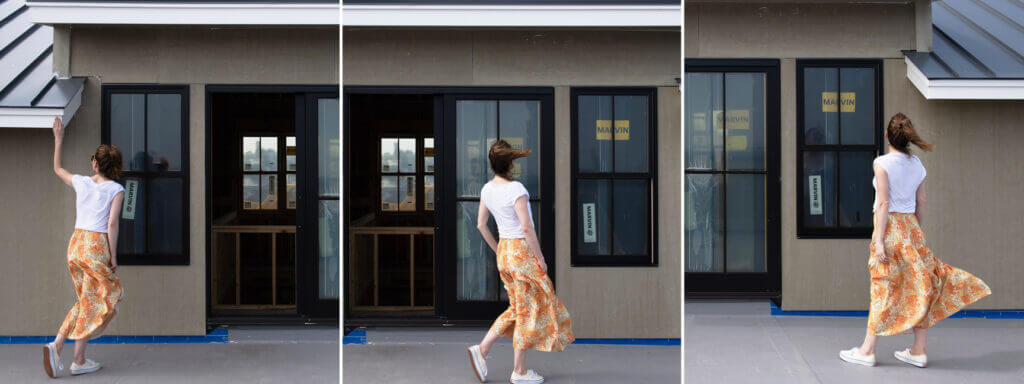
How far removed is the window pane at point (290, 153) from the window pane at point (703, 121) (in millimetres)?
2397

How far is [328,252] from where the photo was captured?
386 cm

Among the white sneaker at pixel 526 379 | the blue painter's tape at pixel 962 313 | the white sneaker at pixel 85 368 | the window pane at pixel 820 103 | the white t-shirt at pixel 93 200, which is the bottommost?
the white sneaker at pixel 526 379

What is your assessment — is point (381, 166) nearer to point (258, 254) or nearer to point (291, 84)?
point (258, 254)

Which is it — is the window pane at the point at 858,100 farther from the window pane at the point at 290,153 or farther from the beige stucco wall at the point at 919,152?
the window pane at the point at 290,153

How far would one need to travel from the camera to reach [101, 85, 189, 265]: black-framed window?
3635 mm

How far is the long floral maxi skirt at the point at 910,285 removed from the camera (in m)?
3.18

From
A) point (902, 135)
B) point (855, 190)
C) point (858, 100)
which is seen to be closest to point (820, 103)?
point (858, 100)

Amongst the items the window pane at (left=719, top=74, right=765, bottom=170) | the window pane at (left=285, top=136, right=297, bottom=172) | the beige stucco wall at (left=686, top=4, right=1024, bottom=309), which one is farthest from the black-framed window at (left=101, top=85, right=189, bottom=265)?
the window pane at (left=719, top=74, right=765, bottom=170)

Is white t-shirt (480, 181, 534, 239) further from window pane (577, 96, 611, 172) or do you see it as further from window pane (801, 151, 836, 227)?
window pane (801, 151, 836, 227)

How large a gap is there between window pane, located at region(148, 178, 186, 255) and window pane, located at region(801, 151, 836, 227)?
10.5 ft

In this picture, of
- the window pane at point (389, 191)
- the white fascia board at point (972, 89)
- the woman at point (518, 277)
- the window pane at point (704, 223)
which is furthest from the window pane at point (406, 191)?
the white fascia board at point (972, 89)

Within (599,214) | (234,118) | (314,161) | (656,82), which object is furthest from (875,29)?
(234,118)

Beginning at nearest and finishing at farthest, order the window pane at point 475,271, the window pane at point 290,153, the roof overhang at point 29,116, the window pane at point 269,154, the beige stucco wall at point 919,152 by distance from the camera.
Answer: the roof overhang at point 29,116
the window pane at point 475,271
the beige stucco wall at point 919,152
the window pane at point 290,153
the window pane at point 269,154

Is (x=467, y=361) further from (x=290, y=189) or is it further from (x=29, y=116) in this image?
(x=290, y=189)
